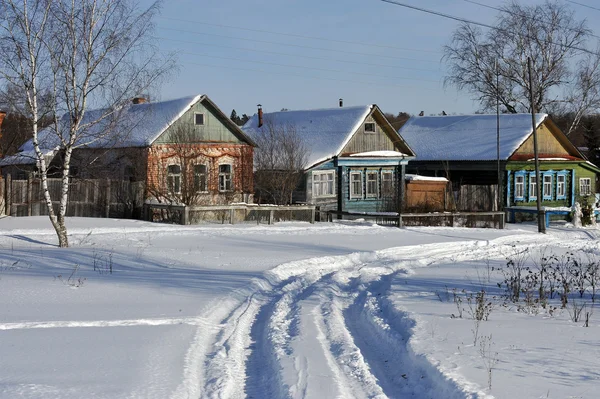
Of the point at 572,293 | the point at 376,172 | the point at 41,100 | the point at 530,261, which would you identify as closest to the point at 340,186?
the point at 376,172

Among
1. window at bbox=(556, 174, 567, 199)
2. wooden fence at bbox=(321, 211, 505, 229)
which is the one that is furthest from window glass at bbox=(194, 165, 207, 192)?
window at bbox=(556, 174, 567, 199)

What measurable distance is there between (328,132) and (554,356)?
3058 centimetres

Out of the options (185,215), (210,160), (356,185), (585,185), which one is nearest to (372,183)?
(356,185)

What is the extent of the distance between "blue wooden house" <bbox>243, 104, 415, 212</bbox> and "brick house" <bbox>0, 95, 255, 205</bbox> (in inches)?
143

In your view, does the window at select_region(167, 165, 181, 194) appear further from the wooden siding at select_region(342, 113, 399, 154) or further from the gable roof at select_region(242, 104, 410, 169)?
the wooden siding at select_region(342, 113, 399, 154)

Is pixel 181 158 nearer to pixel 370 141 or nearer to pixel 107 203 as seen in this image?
pixel 107 203

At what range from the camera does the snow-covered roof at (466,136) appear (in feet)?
136

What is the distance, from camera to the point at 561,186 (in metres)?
43.6

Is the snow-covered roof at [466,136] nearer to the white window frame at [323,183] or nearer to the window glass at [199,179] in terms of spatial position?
the white window frame at [323,183]

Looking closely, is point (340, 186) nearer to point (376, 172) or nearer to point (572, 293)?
point (376, 172)

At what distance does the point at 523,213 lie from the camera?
39.6 meters

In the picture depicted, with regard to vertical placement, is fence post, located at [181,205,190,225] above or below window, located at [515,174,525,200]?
below

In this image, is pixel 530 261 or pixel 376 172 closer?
pixel 530 261

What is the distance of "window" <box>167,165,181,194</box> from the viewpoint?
29.7 meters
